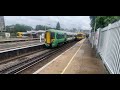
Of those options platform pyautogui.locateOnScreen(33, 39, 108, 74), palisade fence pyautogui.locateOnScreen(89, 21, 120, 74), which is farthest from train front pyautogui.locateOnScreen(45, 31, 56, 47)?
palisade fence pyautogui.locateOnScreen(89, 21, 120, 74)

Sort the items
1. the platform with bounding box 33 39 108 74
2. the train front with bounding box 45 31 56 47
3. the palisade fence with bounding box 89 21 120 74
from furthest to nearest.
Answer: the train front with bounding box 45 31 56 47
the platform with bounding box 33 39 108 74
the palisade fence with bounding box 89 21 120 74

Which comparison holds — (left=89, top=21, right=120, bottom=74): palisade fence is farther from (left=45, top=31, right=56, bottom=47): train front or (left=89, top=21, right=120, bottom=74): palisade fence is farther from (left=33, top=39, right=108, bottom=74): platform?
(left=45, top=31, right=56, bottom=47): train front

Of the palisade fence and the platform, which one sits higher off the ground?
the palisade fence

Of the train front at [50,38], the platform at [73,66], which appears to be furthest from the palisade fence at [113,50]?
the train front at [50,38]

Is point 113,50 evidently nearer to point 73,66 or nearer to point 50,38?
point 73,66

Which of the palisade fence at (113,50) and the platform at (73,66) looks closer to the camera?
the palisade fence at (113,50)

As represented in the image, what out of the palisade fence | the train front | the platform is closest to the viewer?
the palisade fence

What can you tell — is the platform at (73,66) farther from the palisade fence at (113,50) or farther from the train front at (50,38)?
the train front at (50,38)

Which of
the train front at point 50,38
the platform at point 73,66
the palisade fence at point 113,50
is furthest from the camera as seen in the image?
the train front at point 50,38

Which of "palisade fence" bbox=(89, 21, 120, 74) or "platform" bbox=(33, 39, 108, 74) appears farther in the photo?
"platform" bbox=(33, 39, 108, 74)

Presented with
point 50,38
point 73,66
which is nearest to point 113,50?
point 73,66
